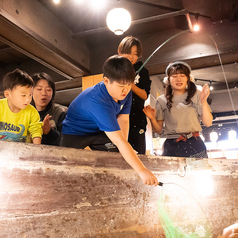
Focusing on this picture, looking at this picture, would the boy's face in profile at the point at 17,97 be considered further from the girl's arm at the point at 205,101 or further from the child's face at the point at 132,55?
the girl's arm at the point at 205,101

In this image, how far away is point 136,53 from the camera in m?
2.10

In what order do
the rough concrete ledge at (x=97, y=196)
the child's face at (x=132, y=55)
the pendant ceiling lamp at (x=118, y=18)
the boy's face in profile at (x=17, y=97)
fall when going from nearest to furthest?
the rough concrete ledge at (x=97, y=196)
the boy's face in profile at (x=17, y=97)
the child's face at (x=132, y=55)
the pendant ceiling lamp at (x=118, y=18)

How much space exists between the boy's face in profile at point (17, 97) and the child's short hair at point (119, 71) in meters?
0.54

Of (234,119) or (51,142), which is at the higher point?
(234,119)

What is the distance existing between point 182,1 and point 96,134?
325cm

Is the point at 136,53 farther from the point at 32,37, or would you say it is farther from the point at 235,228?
the point at 32,37

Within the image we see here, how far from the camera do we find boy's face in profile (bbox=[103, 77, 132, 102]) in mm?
1522

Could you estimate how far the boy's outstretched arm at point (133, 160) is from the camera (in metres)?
1.33

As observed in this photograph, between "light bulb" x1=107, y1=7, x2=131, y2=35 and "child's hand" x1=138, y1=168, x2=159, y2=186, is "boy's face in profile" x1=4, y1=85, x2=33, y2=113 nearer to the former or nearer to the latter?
"child's hand" x1=138, y1=168, x2=159, y2=186

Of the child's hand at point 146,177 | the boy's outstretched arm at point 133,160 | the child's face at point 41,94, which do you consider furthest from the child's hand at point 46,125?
the child's hand at point 146,177

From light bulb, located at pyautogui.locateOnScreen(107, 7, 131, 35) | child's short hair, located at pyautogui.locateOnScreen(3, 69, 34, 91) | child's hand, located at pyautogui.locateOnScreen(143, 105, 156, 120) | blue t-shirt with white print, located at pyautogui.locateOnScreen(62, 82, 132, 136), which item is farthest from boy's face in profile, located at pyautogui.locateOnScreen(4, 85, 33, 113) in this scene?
light bulb, located at pyautogui.locateOnScreen(107, 7, 131, 35)

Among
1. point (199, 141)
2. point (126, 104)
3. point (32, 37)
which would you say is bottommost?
point (199, 141)

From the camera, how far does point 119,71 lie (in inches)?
59.5

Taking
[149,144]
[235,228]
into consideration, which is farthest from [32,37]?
[235,228]
